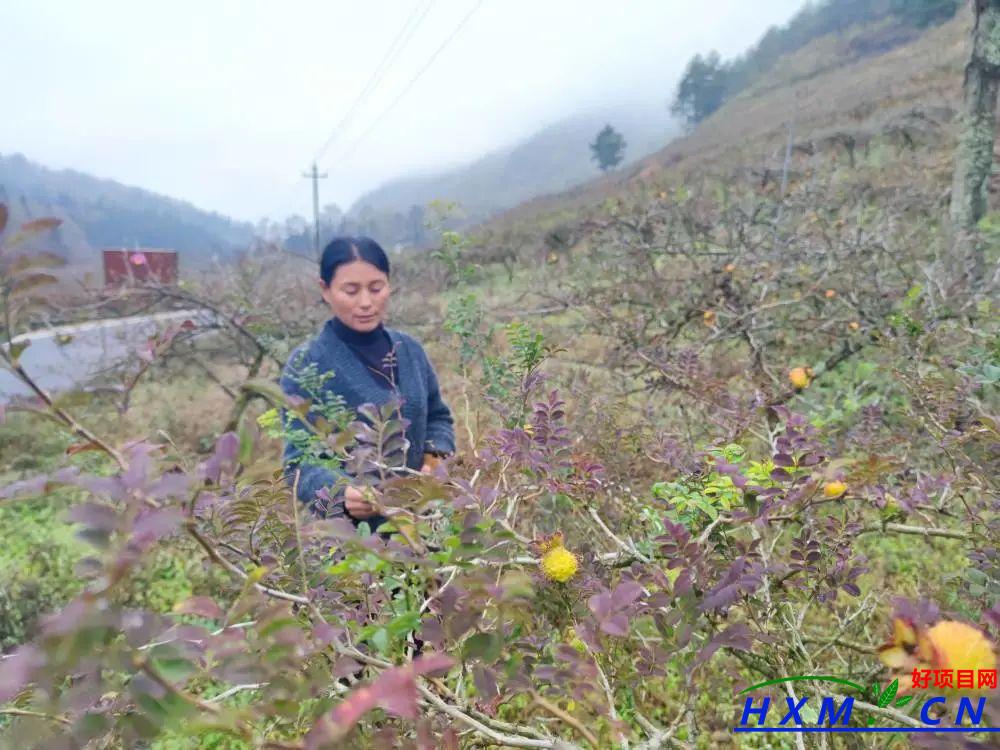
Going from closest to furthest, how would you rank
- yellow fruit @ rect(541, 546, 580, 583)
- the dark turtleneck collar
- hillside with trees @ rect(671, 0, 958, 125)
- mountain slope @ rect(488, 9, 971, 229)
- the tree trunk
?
1. yellow fruit @ rect(541, 546, 580, 583)
2. the dark turtleneck collar
3. the tree trunk
4. mountain slope @ rect(488, 9, 971, 229)
5. hillside with trees @ rect(671, 0, 958, 125)

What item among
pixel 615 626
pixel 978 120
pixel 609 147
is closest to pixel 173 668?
pixel 615 626

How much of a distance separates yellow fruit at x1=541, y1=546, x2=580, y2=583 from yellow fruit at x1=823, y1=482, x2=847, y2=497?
432 mm

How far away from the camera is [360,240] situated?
187cm

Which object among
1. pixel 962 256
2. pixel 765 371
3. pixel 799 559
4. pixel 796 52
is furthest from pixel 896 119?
pixel 796 52

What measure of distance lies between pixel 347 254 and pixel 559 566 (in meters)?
1.37

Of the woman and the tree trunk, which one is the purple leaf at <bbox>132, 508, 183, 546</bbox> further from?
the tree trunk

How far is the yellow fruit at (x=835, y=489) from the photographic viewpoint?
0.87 metres

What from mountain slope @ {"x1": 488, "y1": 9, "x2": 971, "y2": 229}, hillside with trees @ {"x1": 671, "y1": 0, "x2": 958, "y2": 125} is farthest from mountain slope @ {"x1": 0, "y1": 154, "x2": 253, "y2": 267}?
hillside with trees @ {"x1": 671, "y1": 0, "x2": 958, "y2": 125}

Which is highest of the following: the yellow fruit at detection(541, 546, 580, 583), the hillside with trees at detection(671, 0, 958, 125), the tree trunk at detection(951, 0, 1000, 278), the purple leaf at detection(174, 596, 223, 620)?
the hillside with trees at detection(671, 0, 958, 125)

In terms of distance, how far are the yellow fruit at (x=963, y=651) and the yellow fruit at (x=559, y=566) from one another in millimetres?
397

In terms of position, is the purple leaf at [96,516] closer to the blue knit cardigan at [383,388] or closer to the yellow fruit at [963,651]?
the yellow fruit at [963,651]

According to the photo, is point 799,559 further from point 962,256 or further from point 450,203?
point 962,256

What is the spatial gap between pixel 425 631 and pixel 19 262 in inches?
20.2

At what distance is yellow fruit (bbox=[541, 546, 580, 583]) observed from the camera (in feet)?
2.50
